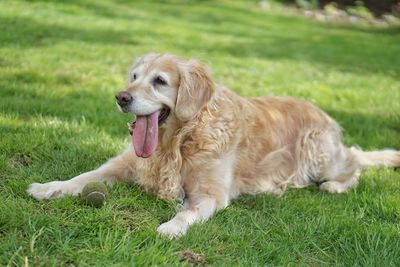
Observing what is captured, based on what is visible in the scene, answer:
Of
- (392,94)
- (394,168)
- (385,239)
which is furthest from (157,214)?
(392,94)

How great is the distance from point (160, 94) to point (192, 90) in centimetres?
23

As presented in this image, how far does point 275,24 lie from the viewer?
649 inches

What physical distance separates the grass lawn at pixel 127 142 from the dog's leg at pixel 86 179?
0.09 metres

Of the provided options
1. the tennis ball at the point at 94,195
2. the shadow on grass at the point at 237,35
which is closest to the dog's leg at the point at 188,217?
the tennis ball at the point at 94,195

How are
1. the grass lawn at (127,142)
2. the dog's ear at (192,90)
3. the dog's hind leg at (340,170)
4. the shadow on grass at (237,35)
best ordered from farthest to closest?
the shadow on grass at (237,35)
the dog's hind leg at (340,170)
the dog's ear at (192,90)
the grass lawn at (127,142)

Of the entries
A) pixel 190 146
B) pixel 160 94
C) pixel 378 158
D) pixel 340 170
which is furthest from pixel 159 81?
pixel 378 158

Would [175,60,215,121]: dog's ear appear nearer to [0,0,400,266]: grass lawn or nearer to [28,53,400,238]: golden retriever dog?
[28,53,400,238]: golden retriever dog

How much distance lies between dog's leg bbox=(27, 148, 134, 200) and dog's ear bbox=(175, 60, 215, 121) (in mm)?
559

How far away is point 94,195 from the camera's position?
3.34m

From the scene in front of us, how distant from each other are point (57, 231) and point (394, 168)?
10.9ft

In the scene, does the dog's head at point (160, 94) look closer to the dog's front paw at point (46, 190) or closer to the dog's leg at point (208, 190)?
the dog's leg at point (208, 190)

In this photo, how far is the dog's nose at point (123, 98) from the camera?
3.54 meters

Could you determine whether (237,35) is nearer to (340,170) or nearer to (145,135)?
(340,170)

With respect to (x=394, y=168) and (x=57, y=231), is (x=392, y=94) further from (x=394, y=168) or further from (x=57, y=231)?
(x=57, y=231)
